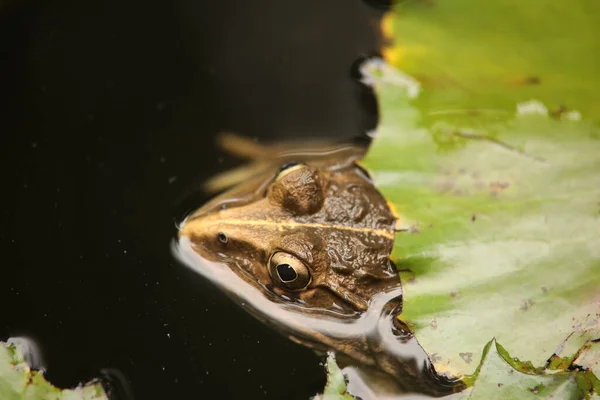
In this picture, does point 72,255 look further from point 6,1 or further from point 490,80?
point 490,80

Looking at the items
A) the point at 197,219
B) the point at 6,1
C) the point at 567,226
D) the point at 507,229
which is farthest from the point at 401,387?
the point at 6,1

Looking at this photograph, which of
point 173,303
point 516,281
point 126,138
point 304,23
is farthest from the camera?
point 304,23

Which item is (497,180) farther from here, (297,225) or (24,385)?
(24,385)

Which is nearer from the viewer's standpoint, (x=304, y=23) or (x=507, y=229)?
(x=507, y=229)

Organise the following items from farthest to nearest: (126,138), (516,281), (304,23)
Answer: (304,23) < (126,138) < (516,281)

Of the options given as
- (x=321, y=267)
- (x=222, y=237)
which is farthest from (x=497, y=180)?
(x=222, y=237)

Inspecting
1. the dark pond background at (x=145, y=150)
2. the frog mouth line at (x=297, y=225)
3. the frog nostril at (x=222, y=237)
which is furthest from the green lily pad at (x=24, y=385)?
the frog mouth line at (x=297, y=225)

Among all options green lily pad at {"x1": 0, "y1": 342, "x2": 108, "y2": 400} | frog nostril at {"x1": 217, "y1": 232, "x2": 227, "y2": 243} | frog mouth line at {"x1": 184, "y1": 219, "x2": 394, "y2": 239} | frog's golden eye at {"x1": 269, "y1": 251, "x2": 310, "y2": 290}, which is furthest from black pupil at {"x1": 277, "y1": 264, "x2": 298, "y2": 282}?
green lily pad at {"x1": 0, "y1": 342, "x2": 108, "y2": 400}
